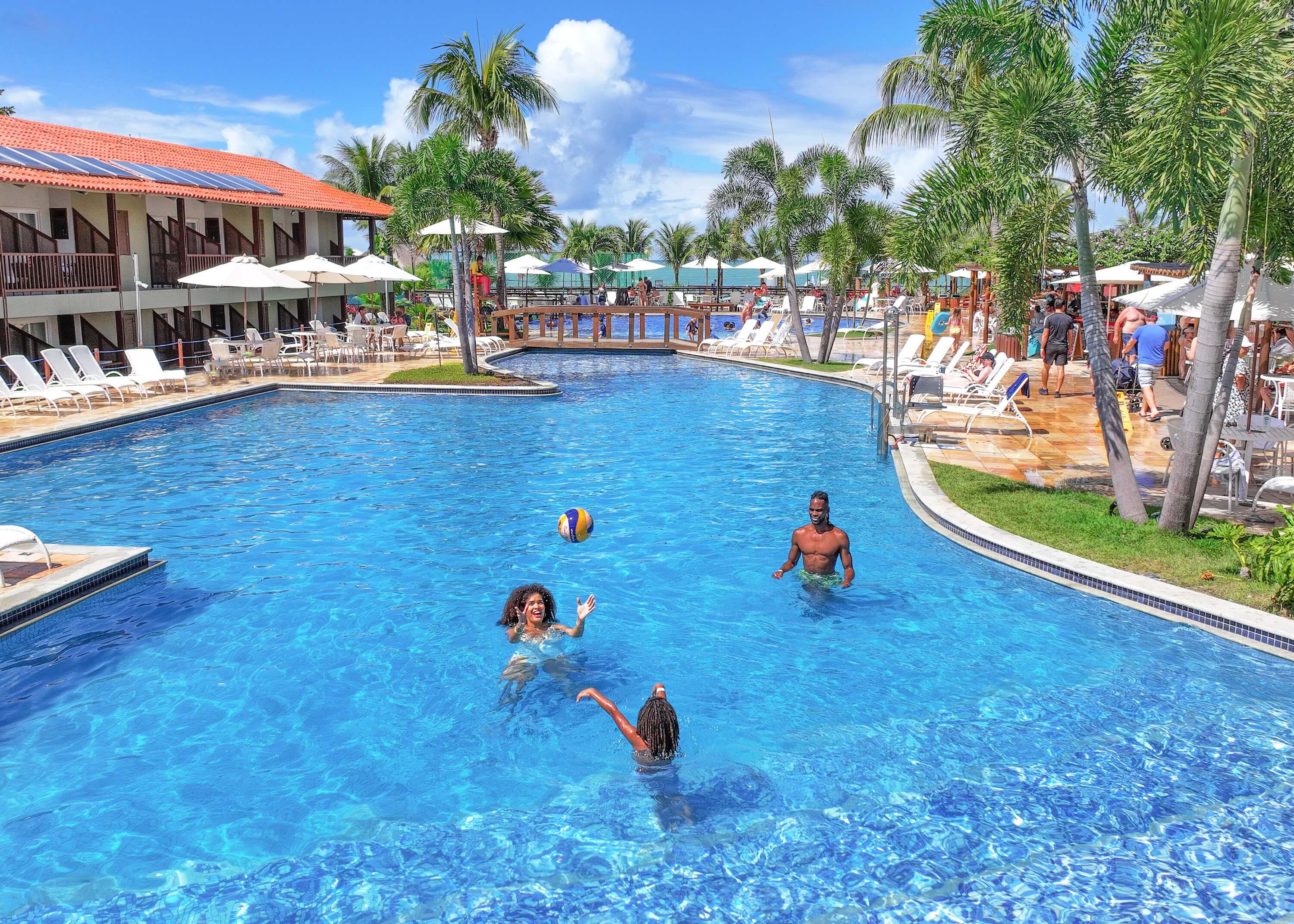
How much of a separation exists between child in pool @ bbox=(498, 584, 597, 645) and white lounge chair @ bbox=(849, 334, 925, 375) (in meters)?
15.2

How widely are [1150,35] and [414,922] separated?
9.19 metres

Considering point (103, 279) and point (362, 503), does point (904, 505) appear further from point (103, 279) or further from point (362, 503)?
point (103, 279)

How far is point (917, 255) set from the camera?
1007 cm

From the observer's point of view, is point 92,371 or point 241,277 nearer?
point 92,371

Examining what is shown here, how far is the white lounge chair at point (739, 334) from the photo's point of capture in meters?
29.4

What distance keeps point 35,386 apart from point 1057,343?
18707 millimetres

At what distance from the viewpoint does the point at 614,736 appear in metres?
6.82

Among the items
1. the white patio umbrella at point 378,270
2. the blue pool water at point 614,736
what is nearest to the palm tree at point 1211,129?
the blue pool water at point 614,736

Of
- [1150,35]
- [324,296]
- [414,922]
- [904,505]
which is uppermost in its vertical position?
[1150,35]

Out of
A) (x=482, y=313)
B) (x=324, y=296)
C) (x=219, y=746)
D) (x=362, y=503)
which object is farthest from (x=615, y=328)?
(x=219, y=746)

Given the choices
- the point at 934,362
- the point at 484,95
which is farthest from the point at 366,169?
the point at 934,362

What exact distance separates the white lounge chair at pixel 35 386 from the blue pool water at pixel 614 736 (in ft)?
19.8

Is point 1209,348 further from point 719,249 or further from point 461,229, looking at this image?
point 719,249

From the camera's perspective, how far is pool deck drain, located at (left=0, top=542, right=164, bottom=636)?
316 inches
